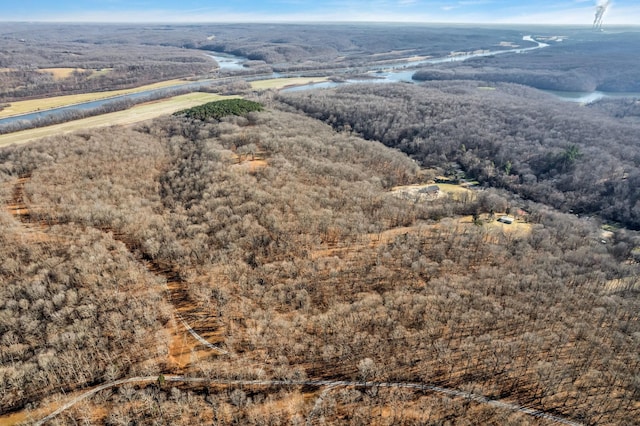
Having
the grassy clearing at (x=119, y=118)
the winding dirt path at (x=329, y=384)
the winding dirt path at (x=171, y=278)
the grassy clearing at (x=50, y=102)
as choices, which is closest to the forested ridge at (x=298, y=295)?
the winding dirt path at (x=171, y=278)


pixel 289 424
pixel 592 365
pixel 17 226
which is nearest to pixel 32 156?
pixel 17 226

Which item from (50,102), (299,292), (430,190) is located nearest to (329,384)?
(299,292)

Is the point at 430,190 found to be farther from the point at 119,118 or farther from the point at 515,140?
the point at 119,118

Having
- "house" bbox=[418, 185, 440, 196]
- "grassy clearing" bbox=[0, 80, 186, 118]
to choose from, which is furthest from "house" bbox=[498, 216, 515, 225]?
"grassy clearing" bbox=[0, 80, 186, 118]

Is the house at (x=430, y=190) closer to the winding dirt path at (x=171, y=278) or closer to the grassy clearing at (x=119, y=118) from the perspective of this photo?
the winding dirt path at (x=171, y=278)

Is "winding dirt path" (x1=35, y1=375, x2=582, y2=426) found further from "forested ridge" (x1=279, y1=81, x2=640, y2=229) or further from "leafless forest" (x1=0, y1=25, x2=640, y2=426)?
"forested ridge" (x1=279, y1=81, x2=640, y2=229)
